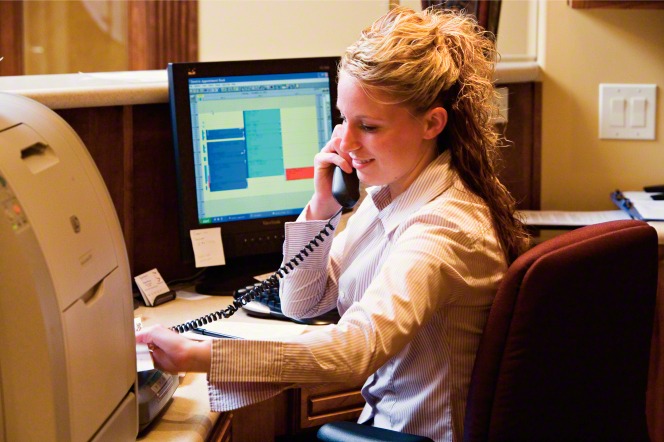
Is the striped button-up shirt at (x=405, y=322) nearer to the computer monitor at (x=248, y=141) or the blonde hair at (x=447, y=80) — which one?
the blonde hair at (x=447, y=80)

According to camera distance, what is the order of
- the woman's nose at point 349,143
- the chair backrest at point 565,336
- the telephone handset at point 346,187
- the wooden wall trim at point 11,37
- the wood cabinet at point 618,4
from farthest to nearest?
the wooden wall trim at point 11,37
the wood cabinet at point 618,4
the telephone handset at point 346,187
the woman's nose at point 349,143
the chair backrest at point 565,336

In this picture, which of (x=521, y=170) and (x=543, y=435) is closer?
(x=543, y=435)

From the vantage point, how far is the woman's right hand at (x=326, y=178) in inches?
63.6

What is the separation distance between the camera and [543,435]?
1.19m

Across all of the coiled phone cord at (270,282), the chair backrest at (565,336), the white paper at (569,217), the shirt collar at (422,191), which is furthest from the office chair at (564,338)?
the white paper at (569,217)

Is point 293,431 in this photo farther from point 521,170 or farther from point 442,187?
point 521,170

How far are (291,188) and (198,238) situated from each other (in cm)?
24

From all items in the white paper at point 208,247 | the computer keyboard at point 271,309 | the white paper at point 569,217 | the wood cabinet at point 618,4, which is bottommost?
the computer keyboard at point 271,309

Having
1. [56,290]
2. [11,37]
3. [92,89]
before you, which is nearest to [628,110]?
[92,89]

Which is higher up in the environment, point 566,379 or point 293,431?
point 566,379

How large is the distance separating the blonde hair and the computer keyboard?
478 millimetres

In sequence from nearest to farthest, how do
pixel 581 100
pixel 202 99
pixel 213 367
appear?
pixel 213 367 < pixel 202 99 < pixel 581 100

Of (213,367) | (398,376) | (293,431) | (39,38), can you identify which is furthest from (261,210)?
(39,38)

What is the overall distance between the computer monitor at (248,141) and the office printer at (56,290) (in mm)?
793
